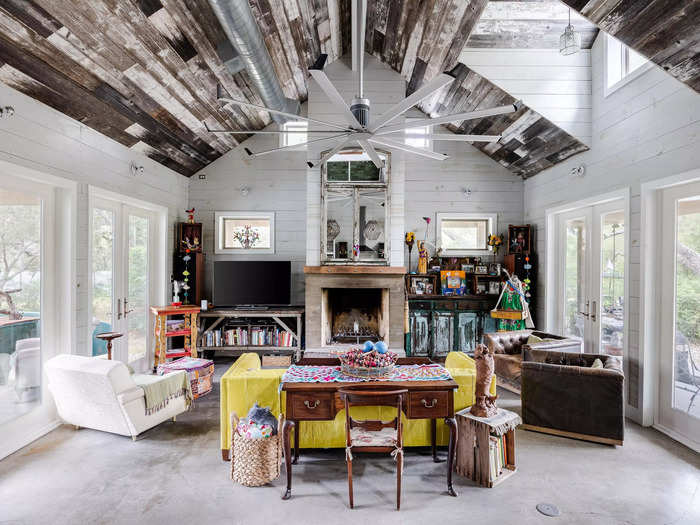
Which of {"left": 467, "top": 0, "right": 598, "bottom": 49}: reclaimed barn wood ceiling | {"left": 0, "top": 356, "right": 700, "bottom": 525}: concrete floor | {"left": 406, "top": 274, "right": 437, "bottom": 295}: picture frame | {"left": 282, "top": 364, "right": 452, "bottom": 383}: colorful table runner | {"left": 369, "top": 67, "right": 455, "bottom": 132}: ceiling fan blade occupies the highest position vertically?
{"left": 467, "top": 0, "right": 598, "bottom": 49}: reclaimed barn wood ceiling

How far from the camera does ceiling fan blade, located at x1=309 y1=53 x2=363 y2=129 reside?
2.11 meters

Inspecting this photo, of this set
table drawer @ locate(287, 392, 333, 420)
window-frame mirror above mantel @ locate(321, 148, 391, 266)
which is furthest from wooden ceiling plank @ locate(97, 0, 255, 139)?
table drawer @ locate(287, 392, 333, 420)

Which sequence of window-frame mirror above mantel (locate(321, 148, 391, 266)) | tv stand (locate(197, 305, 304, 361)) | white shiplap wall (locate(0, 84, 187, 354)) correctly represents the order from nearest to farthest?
white shiplap wall (locate(0, 84, 187, 354)), window-frame mirror above mantel (locate(321, 148, 391, 266)), tv stand (locate(197, 305, 304, 361))

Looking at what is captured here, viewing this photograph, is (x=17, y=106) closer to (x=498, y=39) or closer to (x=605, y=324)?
(x=498, y=39)

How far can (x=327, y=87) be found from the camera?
91.9 inches

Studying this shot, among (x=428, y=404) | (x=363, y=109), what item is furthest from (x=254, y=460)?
(x=363, y=109)

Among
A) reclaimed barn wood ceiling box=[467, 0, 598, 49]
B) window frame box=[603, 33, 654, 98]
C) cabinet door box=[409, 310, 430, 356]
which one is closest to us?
window frame box=[603, 33, 654, 98]

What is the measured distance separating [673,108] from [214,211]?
18.2 ft

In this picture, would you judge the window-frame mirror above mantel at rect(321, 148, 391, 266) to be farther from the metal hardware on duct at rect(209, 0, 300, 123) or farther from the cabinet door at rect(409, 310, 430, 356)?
the metal hardware on duct at rect(209, 0, 300, 123)

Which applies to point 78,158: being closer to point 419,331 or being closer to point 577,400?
point 419,331

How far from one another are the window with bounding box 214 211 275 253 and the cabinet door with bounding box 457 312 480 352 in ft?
9.92

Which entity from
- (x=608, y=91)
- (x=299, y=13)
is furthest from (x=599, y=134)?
(x=299, y=13)

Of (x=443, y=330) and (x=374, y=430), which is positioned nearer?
(x=374, y=430)

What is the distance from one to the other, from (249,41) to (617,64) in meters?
3.63
